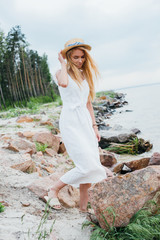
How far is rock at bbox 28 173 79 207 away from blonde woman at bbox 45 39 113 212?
17 centimetres

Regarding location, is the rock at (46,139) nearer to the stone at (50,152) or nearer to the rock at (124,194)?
the stone at (50,152)

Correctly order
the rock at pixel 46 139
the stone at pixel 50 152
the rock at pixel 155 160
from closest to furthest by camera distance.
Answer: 1. the rock at pixel 155 160
2. the stone at pixel 50 152
3. the rock at pixel 46 139

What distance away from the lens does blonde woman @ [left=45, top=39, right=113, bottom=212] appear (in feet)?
8.31

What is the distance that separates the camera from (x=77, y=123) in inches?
103

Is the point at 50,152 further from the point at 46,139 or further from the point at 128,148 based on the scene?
the point at 128,148

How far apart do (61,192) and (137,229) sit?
4.52ft

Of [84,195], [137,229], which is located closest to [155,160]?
[84,195]

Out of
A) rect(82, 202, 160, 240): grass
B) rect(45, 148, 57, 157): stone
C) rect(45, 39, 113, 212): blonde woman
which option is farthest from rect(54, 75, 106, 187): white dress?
rect(45, 148, 57, 157): stone

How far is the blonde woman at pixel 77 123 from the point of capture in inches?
99.7

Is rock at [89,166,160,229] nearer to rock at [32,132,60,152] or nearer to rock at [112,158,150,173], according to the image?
rock at [112,158,150,173]

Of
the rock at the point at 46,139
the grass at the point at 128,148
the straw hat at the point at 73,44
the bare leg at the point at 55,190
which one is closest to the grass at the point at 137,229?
the bare leg at the point at 55,190

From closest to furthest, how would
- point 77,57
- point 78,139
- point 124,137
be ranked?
point 78,139 → point 77,57 → point 124,137

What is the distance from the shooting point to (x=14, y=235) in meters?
1.88

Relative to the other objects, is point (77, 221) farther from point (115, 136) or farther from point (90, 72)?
point (115, 136)
